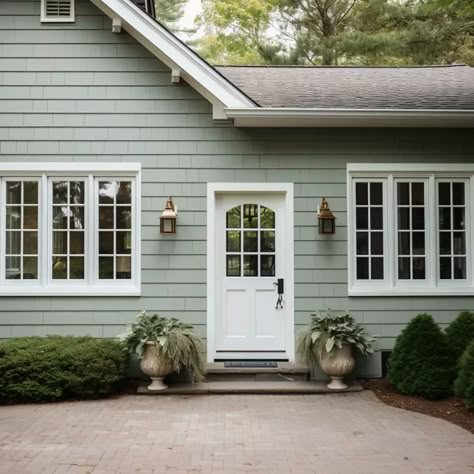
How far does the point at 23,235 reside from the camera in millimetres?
8102

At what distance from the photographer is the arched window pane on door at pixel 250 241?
826 cm

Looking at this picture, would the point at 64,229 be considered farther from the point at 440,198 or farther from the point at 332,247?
the point at 440,198

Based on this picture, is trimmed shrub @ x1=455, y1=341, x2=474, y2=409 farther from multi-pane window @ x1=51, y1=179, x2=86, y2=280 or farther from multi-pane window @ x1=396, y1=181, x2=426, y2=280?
multi-pane window @ x1=51, y1=179, x2=86, y2=280

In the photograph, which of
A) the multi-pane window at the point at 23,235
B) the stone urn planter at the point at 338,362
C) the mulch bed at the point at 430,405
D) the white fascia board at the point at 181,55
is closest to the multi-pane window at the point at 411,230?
the stone urn planter at the point at 338,362

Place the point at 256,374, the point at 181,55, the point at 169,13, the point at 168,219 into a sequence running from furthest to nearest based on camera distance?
the point at 169,13, the point at 168,219, the point at 256,374, the point at 181,55

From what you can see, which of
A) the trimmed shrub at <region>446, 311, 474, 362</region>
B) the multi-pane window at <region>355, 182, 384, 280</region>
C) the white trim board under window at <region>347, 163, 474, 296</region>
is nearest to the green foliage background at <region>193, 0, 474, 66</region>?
the white trim board under window at <region>347, 163, 474, 296</region>

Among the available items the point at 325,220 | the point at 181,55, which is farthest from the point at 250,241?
the point at 181,55

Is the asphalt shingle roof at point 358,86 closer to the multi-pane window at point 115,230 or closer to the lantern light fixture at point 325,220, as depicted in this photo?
the lantern light fixture at point 325,220

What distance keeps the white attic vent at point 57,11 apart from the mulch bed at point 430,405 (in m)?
6.07

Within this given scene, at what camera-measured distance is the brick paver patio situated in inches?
191

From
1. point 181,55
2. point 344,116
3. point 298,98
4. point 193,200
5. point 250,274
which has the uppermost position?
point 181,55

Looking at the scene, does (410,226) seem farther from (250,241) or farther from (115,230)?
(115,230)

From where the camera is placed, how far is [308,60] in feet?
69.1

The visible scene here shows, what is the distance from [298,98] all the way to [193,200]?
2.04m
